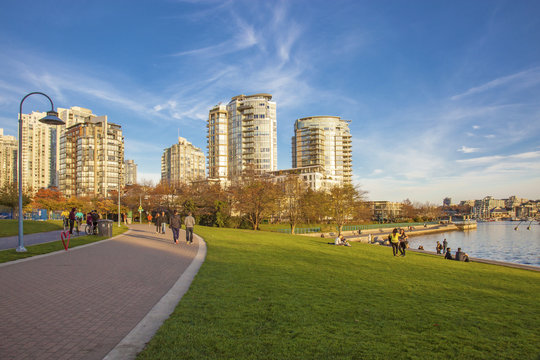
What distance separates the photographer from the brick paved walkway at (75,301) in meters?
4.46

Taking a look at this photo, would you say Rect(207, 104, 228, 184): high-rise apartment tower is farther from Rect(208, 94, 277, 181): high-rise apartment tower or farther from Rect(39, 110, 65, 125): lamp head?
Rect(39, 110, 65, 125): lamp head

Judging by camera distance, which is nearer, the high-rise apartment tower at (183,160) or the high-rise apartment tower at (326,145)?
the high-rise apartment tower at (326,145)

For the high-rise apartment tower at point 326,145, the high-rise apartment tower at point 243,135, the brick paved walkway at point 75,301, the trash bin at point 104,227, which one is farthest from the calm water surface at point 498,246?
the high-rise apartment tower at point 326,145

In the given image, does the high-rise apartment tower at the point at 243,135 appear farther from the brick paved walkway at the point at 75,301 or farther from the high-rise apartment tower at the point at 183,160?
the brick paved walkway at the point at 75,301

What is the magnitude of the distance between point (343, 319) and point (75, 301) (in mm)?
5458

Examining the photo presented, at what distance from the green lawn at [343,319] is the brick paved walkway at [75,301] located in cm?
88

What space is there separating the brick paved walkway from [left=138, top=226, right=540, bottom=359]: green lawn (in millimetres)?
876

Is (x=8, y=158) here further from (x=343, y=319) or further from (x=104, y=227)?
(x=343, y=319)

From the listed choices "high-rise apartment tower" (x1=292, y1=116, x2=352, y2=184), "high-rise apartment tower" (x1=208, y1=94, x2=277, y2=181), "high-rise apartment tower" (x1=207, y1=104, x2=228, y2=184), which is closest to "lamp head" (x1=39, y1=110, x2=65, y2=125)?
"high-rise apartment tower" (x1=208, y1=94, x2=277, y2=181)

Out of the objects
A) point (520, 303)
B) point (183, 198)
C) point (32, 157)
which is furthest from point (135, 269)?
point (32, 157)

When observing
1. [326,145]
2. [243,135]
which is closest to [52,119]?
[243,135]

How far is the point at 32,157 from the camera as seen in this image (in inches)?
5837

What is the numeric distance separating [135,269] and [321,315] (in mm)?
7027

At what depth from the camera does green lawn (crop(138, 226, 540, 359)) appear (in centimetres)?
421
